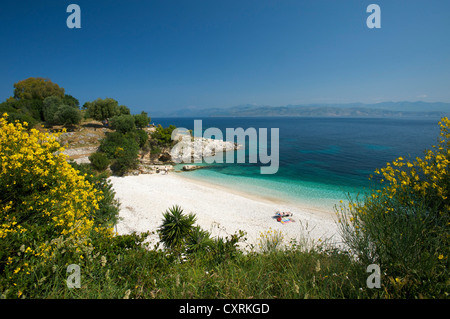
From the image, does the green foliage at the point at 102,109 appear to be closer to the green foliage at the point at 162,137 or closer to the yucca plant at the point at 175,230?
the green foliage at the point at 162,137

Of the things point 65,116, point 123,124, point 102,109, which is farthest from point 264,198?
point 102,109

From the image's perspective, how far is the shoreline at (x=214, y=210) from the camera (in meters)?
14.4

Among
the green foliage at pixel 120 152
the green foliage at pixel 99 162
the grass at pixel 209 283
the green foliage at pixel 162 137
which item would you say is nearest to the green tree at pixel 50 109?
the green foliage at pixel 120 152

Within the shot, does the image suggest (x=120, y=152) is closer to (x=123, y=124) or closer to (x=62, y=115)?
(x=123, y=124)

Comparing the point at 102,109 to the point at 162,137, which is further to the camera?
the point at 102,109

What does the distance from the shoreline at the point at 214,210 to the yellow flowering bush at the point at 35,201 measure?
7.16 meters

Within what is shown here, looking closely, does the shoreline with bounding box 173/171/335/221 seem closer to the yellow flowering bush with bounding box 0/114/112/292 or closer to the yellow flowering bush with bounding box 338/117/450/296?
the yellow flowering bush with bounding box 338/117/450/296

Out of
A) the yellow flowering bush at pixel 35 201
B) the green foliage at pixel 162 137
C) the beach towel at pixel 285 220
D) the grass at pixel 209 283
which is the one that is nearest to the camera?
the grass at pixel 209 283

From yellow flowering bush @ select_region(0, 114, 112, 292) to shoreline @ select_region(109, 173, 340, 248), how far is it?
23.5ft

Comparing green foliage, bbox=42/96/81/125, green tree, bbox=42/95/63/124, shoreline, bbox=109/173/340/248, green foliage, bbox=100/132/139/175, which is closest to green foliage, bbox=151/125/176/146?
green foliage, bbox=100/132/139/175

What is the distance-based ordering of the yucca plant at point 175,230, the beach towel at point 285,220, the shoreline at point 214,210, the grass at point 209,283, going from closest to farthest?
the grass at point 209,283
the yucca plant at point 175,230
the shoreline at point 214,210
the beach towel at point 285,220

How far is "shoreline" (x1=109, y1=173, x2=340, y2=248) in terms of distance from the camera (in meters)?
14.4

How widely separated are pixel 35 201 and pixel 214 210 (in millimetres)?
13991

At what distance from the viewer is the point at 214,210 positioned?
59.1ft
